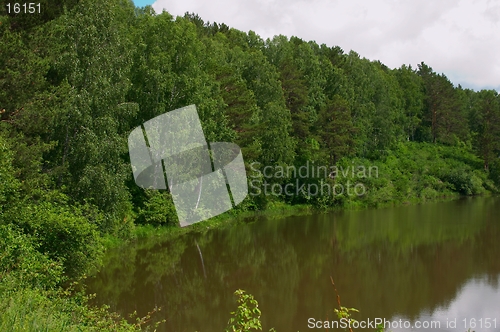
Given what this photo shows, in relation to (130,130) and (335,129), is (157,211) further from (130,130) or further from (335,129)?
(335,129)

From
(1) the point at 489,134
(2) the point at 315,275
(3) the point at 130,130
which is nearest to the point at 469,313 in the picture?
(2) the point at 315,275

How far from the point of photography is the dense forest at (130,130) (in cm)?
931

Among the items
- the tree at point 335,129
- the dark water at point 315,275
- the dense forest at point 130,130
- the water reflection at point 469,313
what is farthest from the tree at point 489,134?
the water reflection at point 469,313

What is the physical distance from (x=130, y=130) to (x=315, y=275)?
11274 mm

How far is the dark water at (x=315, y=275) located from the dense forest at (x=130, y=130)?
194 cm

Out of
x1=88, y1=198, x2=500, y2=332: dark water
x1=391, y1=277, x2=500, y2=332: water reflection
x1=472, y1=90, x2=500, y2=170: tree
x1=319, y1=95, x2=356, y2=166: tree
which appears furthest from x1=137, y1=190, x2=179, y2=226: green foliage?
x1=472, y1=90, x2=500, y2=170: tree

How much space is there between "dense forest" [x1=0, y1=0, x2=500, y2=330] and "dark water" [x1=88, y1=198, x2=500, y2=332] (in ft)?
6.36

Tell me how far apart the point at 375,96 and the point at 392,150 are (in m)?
5.99

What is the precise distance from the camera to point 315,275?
1384 cm

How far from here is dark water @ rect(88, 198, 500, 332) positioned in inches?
402

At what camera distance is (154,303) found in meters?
11.2

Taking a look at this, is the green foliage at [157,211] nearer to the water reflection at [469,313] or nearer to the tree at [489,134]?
the water reflection at [469,313]

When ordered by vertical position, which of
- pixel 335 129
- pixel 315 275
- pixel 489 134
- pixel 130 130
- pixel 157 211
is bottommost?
pixel 315 275

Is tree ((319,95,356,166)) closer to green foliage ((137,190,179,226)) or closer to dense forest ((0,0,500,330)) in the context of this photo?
dense forest ((0,0,500,330))
